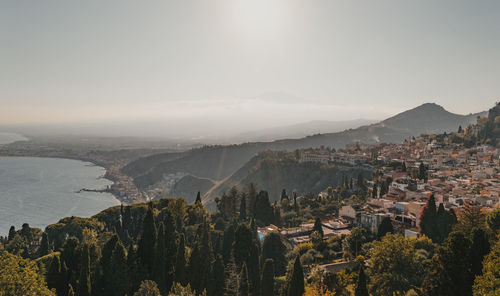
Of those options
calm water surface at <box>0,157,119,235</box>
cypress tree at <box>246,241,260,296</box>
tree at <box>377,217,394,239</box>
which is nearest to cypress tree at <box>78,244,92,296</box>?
cypress tree at <box>246,241,260,296</box>

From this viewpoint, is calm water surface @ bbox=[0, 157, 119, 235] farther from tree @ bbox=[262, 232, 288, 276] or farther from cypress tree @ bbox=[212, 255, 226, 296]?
cypress tree @ bbox=[212, 255, 226, 296]

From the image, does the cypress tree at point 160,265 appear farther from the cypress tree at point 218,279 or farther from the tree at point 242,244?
the tree at point 242,244

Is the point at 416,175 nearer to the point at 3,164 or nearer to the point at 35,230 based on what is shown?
the point at 35,230

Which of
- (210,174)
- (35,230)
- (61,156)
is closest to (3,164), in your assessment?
(61,156)

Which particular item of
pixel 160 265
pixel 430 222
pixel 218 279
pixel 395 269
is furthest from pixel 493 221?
pixel 160 265

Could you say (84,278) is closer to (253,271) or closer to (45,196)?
(253,271)

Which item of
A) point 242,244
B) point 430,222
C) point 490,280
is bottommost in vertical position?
point 242,244
